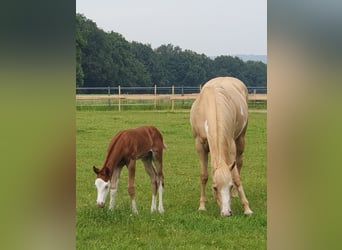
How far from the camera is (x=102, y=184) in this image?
14.6 feet

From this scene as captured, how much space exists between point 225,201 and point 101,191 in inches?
42.8

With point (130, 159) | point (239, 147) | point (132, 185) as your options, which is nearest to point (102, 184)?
point (132, 185)

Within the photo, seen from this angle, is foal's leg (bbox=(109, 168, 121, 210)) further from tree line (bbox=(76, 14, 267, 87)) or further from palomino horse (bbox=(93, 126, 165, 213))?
tree line (bbox=(76, 14, 267, 87))

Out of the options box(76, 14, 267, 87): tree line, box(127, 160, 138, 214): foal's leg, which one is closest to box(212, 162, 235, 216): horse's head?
box(127, 160, 138, 214): foal's leg

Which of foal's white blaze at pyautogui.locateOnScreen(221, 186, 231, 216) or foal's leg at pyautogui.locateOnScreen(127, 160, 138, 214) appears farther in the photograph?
foal's leg at pyautogui.locateOnScreen(127, 160, 138, 214)

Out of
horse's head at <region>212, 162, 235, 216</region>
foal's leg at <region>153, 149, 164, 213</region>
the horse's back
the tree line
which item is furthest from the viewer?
the tree line

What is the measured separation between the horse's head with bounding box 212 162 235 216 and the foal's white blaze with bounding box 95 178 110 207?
3.09ft

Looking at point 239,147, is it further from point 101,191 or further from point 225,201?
point 101,191

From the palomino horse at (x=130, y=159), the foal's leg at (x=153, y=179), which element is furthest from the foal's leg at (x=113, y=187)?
the foal's leg at (x=153, y=179)

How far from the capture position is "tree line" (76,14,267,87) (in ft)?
52.6
